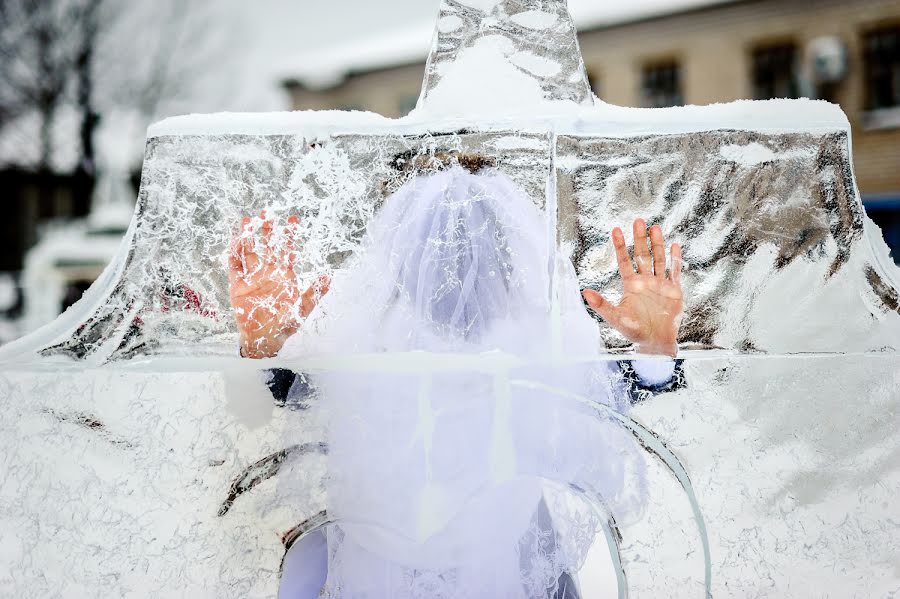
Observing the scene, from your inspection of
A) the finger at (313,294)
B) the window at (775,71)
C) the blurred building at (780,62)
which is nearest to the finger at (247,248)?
the finger at (313,294)

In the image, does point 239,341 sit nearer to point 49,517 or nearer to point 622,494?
point 49,517

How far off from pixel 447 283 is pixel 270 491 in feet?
1.65

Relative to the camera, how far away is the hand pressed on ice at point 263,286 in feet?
4.18

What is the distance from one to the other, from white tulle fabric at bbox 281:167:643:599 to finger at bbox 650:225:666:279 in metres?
0.15

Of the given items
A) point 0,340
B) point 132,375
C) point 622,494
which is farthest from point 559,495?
point 0,340

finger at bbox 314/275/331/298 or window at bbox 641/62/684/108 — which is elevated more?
window at bbox 641/62/684/108

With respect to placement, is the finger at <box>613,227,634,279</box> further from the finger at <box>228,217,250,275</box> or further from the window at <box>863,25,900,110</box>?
the window at <box>863,25,900,110</box>

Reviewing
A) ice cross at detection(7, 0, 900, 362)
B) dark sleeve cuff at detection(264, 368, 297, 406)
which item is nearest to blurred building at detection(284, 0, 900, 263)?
ice cross at detection(7, 0, 900, 362)

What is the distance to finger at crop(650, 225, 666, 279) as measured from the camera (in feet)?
4.16

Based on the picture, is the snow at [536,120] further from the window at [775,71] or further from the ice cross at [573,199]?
the window at [775,71]

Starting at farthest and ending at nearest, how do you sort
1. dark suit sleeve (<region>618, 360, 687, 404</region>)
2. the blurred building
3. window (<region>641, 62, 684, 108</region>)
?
window (<region>641, 62, 684, 108</region>)
the blurred building
dark suit sleeve (<region>618, 360, 687, 404</region>)

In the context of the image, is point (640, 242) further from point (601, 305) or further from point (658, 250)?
point (601, 305)

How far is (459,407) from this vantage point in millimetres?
1226

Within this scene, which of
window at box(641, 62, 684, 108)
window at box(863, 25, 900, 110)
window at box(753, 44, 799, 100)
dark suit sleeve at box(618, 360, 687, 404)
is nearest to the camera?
dark suit sleeve at box(618, 360, 687, 404)
